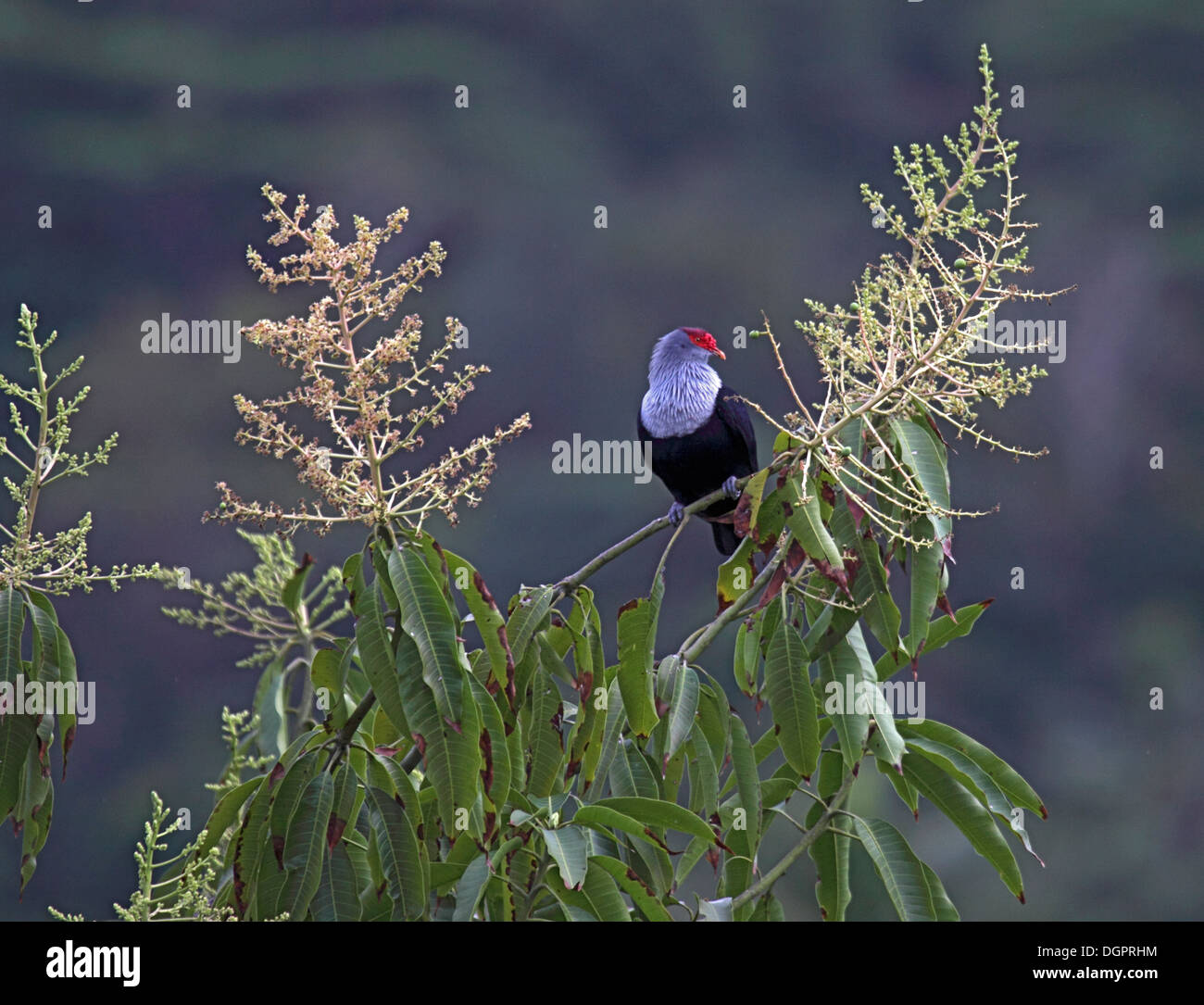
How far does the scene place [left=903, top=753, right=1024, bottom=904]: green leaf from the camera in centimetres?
202

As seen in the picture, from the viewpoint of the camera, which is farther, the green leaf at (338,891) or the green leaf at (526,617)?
the green leaf at (526,617)

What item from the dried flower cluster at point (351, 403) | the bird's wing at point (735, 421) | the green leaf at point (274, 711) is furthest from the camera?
the bird's wing at point (735, 421)

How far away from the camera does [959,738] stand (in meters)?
2.09

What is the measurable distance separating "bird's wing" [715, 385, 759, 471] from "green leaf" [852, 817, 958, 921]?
124 cm


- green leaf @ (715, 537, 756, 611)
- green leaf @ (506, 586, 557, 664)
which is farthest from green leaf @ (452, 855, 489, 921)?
green leaf @ (715, 537, 756, 611)

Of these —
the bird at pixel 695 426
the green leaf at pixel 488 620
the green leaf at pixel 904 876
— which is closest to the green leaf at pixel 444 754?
the green leaf at pixel 488 620

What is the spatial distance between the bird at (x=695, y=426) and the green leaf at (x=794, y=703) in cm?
110

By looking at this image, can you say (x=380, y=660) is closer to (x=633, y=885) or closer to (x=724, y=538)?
(x=633, y=885)

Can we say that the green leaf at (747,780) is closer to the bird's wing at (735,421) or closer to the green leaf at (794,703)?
the green leaf at (794,703)

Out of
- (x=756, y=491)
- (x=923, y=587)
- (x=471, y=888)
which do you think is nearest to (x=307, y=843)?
(x=471, y=888)

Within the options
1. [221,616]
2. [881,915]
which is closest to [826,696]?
[221,616]

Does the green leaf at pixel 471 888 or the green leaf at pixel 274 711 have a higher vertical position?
the green leaf at pixel 274 711

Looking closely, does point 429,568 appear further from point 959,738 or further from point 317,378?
point 959,738

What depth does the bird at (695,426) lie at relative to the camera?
3.19 m
